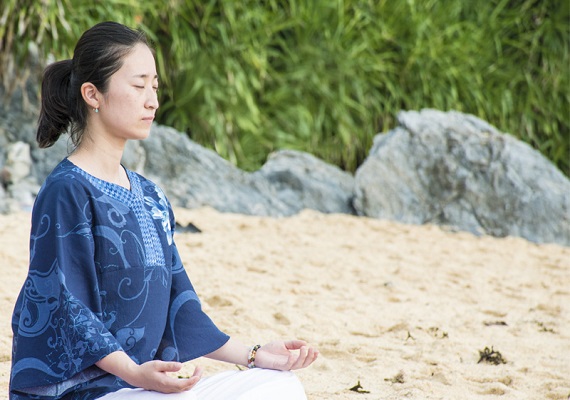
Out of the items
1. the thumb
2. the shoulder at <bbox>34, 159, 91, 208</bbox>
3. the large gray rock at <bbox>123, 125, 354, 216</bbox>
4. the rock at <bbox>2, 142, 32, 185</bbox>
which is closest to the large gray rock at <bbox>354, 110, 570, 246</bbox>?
the large gray rock at <bbox>123, 125, 354, 216</bbox>

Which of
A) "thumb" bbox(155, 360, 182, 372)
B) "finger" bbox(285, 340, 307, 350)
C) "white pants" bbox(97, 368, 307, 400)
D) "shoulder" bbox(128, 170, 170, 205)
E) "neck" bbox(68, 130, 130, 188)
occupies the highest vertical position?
"neck" bbox(68, 130, 130, 188)

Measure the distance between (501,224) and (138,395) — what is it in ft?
14.9

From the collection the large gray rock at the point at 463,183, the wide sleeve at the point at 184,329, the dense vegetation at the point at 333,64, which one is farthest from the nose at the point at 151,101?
the large gray rock at the point at 463,183

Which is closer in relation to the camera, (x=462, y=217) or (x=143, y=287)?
(x=143, y=287)

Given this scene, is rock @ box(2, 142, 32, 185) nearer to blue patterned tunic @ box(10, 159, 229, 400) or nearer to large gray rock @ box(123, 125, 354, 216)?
large gray rock @ box(123, 125, 354, 216)

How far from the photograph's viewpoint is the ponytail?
64.0 inches

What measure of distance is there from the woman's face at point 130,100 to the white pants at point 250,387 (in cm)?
48

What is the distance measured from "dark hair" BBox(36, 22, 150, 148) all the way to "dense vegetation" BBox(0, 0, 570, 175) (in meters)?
3.67

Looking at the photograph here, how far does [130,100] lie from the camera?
1597 millimetres

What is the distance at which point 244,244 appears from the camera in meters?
4.50

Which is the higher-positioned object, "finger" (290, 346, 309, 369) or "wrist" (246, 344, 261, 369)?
"finger" (290, 346, 309, 369)

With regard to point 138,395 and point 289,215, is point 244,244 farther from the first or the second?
point 138,395

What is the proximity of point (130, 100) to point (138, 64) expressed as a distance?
0.24 feet

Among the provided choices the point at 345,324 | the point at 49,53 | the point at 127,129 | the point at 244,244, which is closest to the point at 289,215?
the point at 244,244
